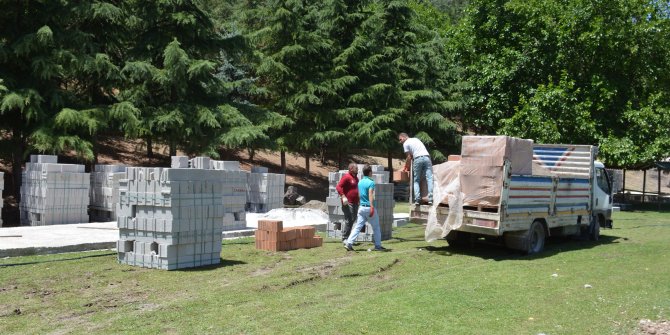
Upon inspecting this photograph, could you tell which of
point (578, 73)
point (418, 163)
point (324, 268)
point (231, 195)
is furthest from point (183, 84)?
point (578, 73)

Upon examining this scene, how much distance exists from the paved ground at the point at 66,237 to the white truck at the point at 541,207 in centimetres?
499

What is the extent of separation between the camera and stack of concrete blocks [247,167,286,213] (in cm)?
2045

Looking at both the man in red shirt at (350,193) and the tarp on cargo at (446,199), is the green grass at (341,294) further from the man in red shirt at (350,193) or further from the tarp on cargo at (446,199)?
the man in red shirt at (350,193)

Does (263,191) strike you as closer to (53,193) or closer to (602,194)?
(53,193)

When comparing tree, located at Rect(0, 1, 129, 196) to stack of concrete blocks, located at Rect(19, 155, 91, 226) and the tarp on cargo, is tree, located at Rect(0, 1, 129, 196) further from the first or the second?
the tarp on cargo

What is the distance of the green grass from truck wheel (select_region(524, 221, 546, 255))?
26 cm

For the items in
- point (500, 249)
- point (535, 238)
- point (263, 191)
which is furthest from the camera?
point (263, 191)

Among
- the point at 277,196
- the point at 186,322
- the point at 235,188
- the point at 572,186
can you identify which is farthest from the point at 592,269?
the point at 277,196

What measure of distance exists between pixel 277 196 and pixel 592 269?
1181 centimetres

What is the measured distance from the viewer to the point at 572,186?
47.9 ft

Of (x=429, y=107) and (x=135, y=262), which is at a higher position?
(x=429, y=107)

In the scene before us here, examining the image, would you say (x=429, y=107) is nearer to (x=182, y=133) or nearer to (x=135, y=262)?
(x=182, y=133)

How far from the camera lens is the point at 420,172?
1377 cm

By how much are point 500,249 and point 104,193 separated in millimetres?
11188
